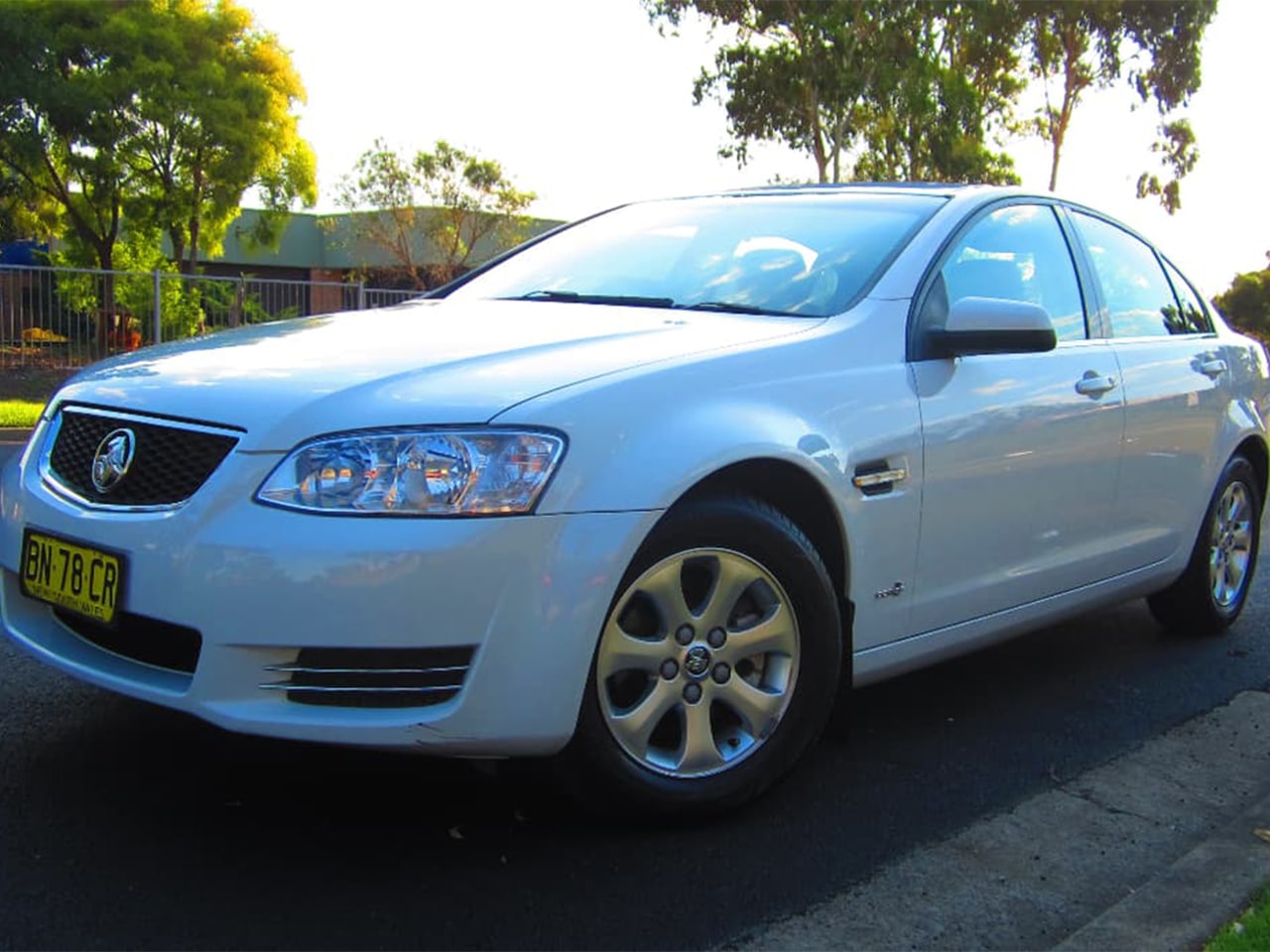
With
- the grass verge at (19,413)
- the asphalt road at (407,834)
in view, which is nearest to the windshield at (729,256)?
the asphalt road at (407,834)

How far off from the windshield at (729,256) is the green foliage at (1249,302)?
35.4 metres

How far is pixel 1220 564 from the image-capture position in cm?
538

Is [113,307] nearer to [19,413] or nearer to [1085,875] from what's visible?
[19,413]

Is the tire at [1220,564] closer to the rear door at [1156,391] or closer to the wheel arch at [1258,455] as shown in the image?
the wheel arch at [1258,455]

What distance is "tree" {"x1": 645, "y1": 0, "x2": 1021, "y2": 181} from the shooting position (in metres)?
25.2

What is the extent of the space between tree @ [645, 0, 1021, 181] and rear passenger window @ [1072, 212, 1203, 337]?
19537 millimetres

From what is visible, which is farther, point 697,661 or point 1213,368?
point 1213,368

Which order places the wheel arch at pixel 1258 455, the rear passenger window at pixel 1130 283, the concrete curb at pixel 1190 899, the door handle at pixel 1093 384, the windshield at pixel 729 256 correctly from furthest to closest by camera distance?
the wheel arch at pixel 1258 455 → the rear passenger window at pixel 1130 283 → the door handle at pixel 1093 384 → the windshield at pixel 729 256 → the concrete curb at pixel 1190 899

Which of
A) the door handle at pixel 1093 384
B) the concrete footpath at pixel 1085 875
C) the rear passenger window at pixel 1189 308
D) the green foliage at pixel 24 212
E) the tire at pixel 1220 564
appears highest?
the green foliage at pixel 24 212

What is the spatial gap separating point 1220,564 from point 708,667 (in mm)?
3128

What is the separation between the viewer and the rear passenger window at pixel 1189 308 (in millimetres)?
5258

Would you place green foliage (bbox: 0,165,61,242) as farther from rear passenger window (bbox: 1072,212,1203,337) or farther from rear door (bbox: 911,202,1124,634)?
rear door (bbox: 911,202,1124,634)

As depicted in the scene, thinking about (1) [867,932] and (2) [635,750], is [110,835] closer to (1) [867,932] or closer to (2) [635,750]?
(2) [635,750]

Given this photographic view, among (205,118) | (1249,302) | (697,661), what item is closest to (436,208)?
(205,118)
